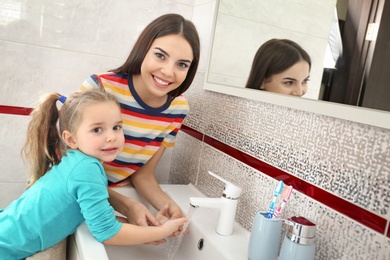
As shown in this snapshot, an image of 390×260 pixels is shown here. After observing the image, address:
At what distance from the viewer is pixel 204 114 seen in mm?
1313

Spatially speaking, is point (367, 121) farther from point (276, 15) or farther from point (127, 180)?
point (127, 180)

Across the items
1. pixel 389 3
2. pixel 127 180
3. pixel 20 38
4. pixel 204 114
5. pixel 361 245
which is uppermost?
pixel 389 3

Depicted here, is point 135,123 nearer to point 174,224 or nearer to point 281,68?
point 174,224

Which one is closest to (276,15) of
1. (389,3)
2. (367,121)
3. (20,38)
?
(389,3)

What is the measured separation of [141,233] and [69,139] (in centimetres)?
34

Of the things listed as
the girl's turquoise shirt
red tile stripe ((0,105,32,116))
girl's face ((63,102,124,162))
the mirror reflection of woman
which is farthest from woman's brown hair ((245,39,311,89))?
red tile stripe ((0,105,32,116))

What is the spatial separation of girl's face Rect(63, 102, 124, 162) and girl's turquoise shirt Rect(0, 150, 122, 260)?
34 mm

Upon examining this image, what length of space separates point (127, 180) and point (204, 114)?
40cm

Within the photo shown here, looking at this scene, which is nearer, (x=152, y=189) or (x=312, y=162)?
(x=312, y=162)

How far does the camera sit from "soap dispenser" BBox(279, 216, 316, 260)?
0.70 m

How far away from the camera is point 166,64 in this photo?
107 centimetres

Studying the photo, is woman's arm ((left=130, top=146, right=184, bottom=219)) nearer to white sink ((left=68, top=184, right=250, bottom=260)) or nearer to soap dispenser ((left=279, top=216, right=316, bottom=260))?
white sink ((left=68, top=184, right=250, bottom=260))

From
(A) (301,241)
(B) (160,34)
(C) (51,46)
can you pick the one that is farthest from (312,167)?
(C) (51,46)

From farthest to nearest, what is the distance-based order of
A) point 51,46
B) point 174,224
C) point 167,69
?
point 51,46
point 167,69
point 174,224
